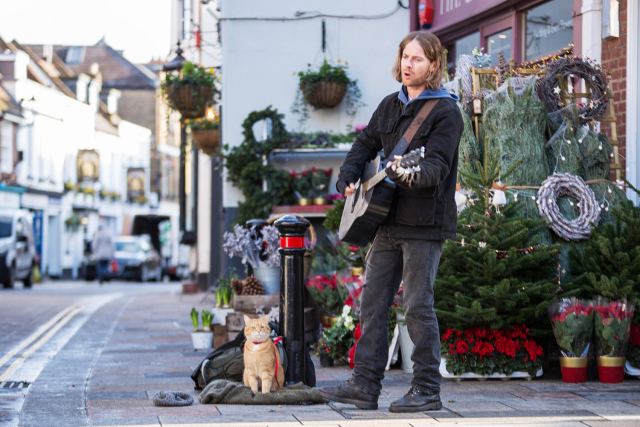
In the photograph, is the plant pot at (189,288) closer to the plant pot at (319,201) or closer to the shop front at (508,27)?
the plant pot at (319,201)

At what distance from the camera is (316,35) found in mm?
10914

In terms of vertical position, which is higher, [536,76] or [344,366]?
[536,76]

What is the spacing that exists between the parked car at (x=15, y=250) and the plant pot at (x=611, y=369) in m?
17.5

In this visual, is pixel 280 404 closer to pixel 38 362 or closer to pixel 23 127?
pixel 38 362

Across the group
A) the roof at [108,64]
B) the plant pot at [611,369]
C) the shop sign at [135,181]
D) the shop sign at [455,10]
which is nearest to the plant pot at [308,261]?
the plant pot at [611,369]

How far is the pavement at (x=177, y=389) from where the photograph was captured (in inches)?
156

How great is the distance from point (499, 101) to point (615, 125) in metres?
1.00

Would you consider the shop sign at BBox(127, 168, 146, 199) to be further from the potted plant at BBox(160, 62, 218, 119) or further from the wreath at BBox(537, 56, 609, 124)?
the wreath at BBox(537, 56, 609, 124)

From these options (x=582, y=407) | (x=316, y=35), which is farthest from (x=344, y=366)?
(x=316, y=35)

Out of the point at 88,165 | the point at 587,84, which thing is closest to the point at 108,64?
the point at 88,165

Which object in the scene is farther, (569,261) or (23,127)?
(23,127)

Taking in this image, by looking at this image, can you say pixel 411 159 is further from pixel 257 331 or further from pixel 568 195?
pixel 568 195

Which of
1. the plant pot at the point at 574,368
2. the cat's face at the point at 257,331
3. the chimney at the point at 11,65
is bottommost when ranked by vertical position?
the plant pot at the point at 574,368

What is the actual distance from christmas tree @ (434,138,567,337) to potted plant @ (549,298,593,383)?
3.9 inches
